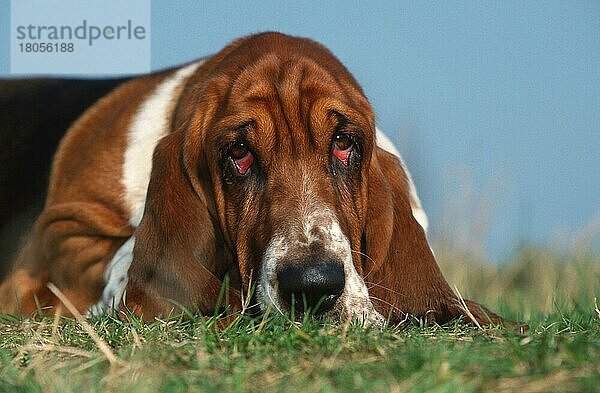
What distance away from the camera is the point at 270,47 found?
4.99 meters

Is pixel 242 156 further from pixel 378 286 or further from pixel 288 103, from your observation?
pixel 378 286

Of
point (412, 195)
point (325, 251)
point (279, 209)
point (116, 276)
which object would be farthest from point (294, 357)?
point (412, 195)

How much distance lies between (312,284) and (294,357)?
2.02 ft

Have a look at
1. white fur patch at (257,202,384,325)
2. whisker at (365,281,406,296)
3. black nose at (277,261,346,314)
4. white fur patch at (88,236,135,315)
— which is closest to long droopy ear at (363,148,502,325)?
whisker at (365,281,406,296)

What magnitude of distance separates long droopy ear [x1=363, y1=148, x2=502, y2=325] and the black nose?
0.45 metres

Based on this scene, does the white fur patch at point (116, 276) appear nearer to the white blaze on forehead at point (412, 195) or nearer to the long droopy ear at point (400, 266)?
the long droopy ear at point (400, 266)

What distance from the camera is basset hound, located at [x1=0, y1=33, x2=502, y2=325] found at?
4.08 m

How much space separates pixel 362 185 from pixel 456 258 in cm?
477

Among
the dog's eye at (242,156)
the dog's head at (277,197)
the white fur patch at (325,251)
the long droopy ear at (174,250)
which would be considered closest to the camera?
the white fur patch at (325,251)

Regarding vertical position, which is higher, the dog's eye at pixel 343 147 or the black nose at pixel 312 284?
the dog's eye at pixel 343 147

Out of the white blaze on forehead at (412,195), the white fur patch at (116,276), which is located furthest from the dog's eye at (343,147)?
the white fur patch at (116,276)

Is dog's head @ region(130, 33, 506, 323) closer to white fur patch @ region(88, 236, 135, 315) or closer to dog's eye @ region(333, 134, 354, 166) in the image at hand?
dog's eye @ region(333, 134, 354, 166)

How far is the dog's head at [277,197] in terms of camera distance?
420 centimetres

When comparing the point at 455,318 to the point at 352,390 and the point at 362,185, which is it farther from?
the point at 352,390
